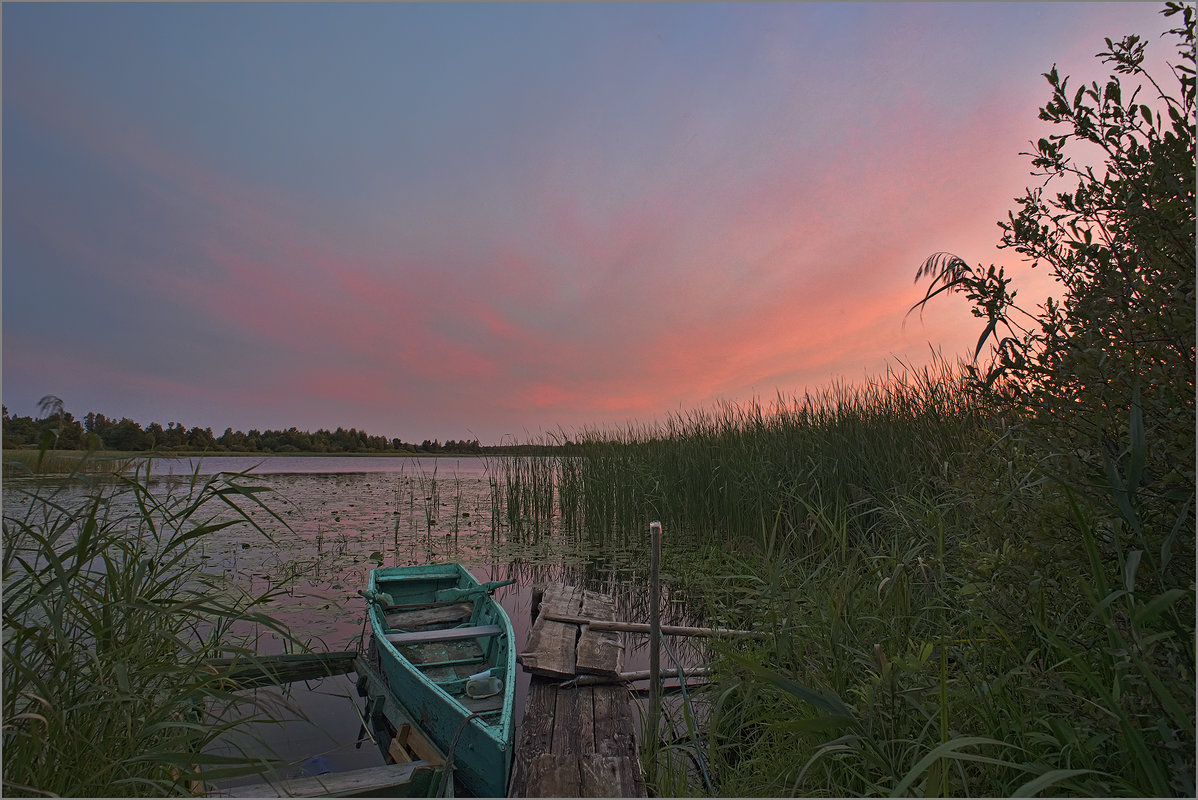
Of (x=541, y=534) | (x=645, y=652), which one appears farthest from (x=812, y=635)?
(x=541, y=534)

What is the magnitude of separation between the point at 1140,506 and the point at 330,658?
5.42m

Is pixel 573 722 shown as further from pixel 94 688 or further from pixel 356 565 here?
pixel 356 565

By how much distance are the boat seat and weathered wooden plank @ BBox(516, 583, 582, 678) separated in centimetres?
36

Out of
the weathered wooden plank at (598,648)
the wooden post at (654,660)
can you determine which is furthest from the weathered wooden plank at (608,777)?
the weathered wooden plank at (598,648)

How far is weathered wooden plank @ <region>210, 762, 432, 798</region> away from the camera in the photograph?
9.04 feet

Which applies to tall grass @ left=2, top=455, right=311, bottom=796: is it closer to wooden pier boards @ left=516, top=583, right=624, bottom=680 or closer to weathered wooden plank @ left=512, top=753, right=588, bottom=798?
weathered wooden plank @ left=512, top=753, right=588, bottom=798

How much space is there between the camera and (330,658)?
4930 mm

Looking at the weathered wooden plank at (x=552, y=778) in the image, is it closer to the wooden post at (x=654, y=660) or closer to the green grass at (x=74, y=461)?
the wooden post at (x=654, y=660)

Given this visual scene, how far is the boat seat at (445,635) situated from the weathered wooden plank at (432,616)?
0.72m

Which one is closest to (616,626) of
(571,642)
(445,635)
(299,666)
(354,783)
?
(571,642)

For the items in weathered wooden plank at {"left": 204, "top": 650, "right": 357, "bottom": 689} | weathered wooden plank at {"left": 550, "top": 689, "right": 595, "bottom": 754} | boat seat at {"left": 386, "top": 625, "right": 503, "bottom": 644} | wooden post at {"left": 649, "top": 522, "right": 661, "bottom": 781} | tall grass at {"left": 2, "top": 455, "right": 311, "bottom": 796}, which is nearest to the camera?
tall grass at {"left": 2, "top": 455, "right": 311, "bottom": 796}

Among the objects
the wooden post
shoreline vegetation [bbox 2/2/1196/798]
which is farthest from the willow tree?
the wooden post

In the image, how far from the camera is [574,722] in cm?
396

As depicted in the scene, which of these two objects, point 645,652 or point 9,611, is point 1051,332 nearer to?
point 9,611
